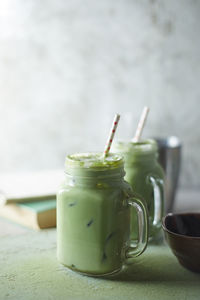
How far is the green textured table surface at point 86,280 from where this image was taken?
2.72 feet

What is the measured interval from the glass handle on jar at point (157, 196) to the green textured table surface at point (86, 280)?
7 cm

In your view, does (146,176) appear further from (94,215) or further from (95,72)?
(95,72)

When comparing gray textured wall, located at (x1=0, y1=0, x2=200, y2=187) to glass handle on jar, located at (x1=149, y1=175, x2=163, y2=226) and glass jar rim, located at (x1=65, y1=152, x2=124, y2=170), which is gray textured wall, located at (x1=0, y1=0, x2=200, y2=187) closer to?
glass handle on jar, located at (x1=149, y1=175, x2=163, y2=226)

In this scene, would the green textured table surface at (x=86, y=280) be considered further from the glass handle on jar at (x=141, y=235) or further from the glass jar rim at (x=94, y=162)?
the glass jar rim at (x=94, y=162)

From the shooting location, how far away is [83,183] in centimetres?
87

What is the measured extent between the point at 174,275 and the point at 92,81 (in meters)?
0.87

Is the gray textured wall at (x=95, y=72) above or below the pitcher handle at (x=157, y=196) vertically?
above

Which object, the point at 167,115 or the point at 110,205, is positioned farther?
the point at 167,115

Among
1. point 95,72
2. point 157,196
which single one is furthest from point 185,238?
point 95,72

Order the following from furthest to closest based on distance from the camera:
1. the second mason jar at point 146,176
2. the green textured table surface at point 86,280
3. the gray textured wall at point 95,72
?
1. the gray textured wall at point 95,72
2. the second mason jar at point 146,176
3. the green textured table surface at point 86,280

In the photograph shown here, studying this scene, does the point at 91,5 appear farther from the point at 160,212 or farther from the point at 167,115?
the point at 160,212

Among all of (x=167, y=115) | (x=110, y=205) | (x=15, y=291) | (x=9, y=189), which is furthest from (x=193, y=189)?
(x=15, y=291)

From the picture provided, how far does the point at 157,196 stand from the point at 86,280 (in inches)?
10.5

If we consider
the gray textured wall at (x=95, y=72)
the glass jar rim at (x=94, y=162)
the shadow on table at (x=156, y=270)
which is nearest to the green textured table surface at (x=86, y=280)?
the shadow on table at (x=156, y=270)
